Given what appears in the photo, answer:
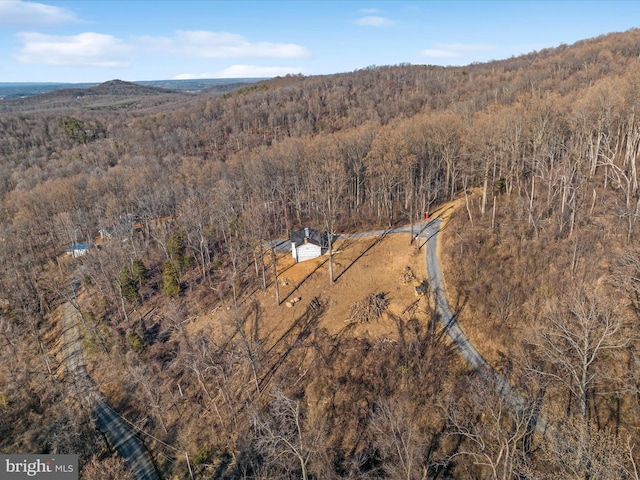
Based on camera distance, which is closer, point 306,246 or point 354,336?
point 354,336

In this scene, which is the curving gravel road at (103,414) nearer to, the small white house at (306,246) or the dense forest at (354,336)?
the dense forest at (354,336)

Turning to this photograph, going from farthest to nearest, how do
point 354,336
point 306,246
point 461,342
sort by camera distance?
point 306,246 → point 354,336 → point 461,342

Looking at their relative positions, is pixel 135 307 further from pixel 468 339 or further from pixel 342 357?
pixel 468 339

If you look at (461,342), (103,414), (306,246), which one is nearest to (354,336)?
(461,342)

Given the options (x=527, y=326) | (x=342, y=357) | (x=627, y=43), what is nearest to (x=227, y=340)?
(x=342, y=357)

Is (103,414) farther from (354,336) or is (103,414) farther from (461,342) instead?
(461,342)

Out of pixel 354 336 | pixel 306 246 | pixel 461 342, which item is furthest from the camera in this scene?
pixel 306 246

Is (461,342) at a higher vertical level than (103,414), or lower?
higher

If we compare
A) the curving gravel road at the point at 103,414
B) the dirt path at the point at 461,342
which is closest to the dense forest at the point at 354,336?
the dirt path at the point at 461,342
